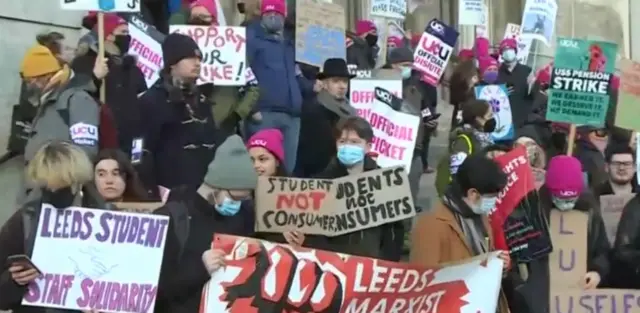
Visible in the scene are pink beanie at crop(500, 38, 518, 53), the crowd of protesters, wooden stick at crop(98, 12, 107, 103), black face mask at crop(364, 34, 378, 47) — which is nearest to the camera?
the crowd of protesters

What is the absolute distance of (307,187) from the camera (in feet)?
23.5

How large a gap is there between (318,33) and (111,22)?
199 cm

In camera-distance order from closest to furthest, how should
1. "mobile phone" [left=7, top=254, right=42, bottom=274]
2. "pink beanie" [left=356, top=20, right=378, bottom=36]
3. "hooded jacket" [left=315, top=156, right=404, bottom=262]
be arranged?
"mobile phone" [left=7, top=254, right=42, bottom=274], "hooded jacket" [left=315, top=156, right=404, bottom=262], "pink beanie" [left=356, top=20, right=378, bottom=36]

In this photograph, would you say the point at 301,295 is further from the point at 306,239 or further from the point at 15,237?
the point at 15,237

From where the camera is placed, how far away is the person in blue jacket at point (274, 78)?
32.5 ft

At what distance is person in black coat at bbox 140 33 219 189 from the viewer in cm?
784

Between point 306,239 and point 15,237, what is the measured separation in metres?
1.85

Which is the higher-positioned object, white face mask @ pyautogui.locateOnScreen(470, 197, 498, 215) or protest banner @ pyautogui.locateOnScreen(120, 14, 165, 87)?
protest banner @ pyautogui.locateOnScreen(120, 14, 165, 87)

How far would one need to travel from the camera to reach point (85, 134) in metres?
7.96

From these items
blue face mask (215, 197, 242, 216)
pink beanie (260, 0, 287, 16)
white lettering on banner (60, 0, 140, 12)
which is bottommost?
blue face mask (215, 197, 242, 216)

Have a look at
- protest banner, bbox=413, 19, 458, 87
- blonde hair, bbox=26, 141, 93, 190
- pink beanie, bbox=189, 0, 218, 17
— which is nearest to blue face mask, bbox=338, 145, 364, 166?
blonde hair, bbox=26, 141, 93, 190

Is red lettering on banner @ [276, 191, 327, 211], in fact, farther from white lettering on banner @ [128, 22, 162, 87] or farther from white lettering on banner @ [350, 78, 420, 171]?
white lettering on banner @ [128, 22, 162, 87]

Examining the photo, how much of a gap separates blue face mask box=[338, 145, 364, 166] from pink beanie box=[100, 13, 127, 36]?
2749 mm

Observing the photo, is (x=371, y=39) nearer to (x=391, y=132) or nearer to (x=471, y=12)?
(x=471, y=12)
